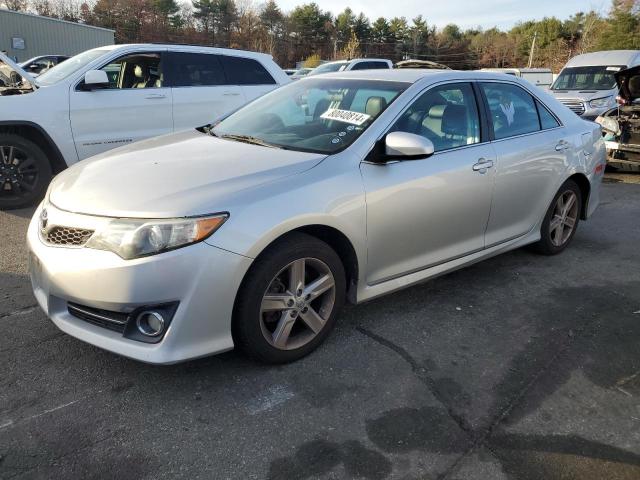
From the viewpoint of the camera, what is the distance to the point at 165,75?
663 centimetres

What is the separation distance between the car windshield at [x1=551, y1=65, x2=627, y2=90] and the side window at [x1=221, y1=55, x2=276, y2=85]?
30.9ft

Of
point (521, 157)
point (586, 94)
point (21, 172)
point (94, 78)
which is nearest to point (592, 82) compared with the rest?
point (586, 94)

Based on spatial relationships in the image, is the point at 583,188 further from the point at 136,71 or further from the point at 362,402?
the point at 136,71

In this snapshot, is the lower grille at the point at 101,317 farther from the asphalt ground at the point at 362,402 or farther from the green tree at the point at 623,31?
the green tree at the point at 623,31

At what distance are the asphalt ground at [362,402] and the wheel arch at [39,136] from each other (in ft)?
8.37

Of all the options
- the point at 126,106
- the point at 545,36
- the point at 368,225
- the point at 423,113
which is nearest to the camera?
the point at 368,225

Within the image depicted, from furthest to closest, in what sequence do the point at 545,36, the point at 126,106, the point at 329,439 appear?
the point at 545,36
the point at 126,106
the point at 329,439

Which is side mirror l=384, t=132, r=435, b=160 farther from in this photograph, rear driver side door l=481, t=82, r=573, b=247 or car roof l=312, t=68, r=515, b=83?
rear driver side door l=481, t=82, r=573, b=247

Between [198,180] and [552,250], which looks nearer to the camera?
[198,180]

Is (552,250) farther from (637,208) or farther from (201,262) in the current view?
(201,262)

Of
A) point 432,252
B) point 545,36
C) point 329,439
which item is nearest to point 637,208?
point 432,252

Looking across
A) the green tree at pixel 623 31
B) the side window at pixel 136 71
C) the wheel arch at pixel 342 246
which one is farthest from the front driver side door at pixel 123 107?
the green tree at pixel 623 31

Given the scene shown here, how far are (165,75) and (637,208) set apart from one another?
6080mm

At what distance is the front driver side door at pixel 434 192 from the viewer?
3188 mm
